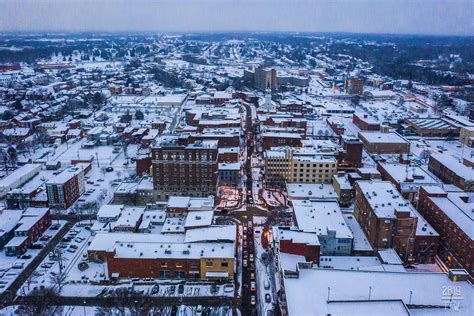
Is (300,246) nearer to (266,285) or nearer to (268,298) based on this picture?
(266,285)

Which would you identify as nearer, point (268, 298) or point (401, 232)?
point (268, 298)

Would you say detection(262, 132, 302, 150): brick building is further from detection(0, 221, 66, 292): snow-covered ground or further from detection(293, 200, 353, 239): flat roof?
detection(0, 221, 66, 292): snow-covered ground

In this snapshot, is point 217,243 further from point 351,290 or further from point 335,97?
point 335,97

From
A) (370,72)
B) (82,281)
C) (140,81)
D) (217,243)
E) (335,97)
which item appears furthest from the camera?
(370,72)

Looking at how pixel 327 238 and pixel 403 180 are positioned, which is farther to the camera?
pixel 403 180

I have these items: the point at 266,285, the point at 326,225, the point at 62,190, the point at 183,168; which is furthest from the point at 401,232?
the point at 62,190

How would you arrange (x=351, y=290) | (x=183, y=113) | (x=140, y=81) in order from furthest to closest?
(x=140, y=81)
(x=183, y=113)
(x=351, y=290)

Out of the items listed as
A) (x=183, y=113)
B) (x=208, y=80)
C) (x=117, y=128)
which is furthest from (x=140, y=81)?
(x=117, y=128)

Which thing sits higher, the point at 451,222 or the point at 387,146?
the point at 451,222
